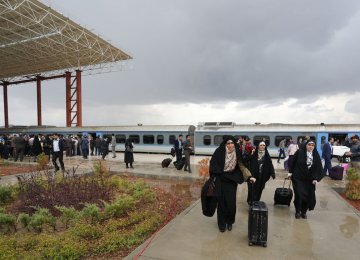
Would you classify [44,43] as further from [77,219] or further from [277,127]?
[77,219]

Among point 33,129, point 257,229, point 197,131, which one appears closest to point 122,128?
point 197,131

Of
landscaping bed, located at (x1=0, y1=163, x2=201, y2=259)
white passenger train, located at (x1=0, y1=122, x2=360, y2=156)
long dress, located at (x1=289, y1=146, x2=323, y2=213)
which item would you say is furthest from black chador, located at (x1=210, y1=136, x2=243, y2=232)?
white passenger train, located at (x1=0, y1=122, x2=360, y2=156)

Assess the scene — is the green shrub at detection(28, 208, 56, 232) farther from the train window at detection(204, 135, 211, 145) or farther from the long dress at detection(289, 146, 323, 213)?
the train window at detection(204, 135, 211, 145)

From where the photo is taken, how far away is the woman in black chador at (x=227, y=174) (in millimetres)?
4738

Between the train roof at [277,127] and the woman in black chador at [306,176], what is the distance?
1524cm

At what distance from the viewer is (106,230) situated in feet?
15.4

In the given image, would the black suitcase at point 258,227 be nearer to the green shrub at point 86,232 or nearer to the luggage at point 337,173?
the green shrub at point 86,232

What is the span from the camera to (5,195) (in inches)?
270

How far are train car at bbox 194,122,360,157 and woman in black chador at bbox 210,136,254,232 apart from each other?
519 inches

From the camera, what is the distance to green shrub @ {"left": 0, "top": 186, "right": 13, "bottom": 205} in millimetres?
6776

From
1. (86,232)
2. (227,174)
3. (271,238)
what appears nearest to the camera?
(86,232)

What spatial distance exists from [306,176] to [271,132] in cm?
1552

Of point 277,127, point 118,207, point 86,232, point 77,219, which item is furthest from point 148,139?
point 86,232

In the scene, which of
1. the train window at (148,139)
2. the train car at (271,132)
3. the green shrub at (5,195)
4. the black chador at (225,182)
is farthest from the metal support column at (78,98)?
the black chador at (225,182)
